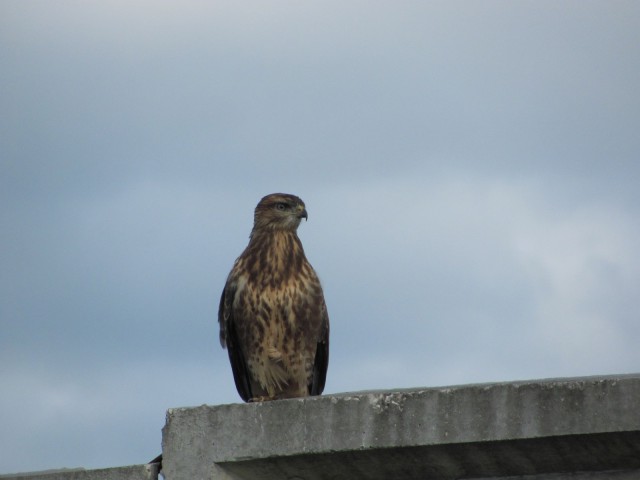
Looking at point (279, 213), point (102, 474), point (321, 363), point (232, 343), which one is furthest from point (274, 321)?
point (102, 474)

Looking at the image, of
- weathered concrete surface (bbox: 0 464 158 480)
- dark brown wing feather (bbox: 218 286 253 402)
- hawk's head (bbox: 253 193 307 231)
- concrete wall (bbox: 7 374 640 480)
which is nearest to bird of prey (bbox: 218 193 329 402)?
dark brown wing feather (bbox: 218 286 253 402)

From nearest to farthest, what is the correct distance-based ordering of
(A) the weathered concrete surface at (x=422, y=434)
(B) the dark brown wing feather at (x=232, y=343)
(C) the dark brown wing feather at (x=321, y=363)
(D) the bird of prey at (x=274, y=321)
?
(A) the weathered concrete surface at (x=422, y=434) → (D) the bird of prey at (x=274, y=321) → (B) the dark brown wing feather at (x=232, y=343) → (C) the dark brown wing feather at (x=321, y=363)

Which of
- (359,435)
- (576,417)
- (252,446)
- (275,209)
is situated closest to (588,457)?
(576,417)

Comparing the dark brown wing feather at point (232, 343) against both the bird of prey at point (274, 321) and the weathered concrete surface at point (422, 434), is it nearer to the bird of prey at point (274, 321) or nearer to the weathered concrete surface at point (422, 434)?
the bird of prey at point (274, 321)

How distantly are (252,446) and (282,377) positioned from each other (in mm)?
2985

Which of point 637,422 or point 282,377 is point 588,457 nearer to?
point 637,422

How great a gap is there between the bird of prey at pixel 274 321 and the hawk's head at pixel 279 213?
0.61 ft

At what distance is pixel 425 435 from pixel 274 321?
125 inches

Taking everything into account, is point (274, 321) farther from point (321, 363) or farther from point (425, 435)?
point (425, 435)

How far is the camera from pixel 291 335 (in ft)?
28.2

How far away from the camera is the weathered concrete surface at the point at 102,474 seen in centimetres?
577

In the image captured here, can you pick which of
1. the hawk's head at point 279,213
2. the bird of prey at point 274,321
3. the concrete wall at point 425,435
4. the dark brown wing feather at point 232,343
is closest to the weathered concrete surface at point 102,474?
the concrete wall at point 425,435

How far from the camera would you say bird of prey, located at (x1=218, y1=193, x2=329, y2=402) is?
8578 mm

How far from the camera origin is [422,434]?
5508mm
